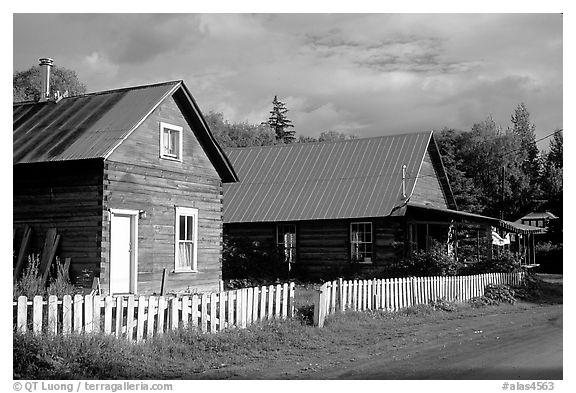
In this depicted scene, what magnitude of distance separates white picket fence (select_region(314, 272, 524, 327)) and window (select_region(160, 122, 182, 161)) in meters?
5.89

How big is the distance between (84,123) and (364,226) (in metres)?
13.5

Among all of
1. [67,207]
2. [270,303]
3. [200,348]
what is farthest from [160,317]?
[67,207]

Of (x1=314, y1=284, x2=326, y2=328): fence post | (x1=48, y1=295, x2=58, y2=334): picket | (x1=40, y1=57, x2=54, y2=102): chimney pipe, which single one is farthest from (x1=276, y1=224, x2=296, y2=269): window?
(x1=48, y1=295, x2=58, y2=334): picket

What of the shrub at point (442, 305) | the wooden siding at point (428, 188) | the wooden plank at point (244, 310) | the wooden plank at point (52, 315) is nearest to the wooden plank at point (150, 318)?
the wooden plank at point (52, 315)

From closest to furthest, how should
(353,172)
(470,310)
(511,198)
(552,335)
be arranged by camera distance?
(552,335)
(470,310)
(353,172)
(511,198)

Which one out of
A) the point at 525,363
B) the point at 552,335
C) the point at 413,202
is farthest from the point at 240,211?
the point at 525,363

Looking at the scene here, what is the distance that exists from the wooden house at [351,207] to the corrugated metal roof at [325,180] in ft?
0.15

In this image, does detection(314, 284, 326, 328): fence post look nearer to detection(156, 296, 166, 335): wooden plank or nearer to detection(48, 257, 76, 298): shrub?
detection(156, 296, 166, 335): wooden plank

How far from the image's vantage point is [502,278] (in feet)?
80.7

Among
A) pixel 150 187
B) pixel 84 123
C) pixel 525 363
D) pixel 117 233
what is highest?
pixel 84 123

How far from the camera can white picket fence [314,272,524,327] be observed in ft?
53.2

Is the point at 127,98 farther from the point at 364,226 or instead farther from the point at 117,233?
the point at 364,226

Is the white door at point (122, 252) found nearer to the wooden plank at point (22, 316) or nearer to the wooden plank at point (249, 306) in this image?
the wooden plank at point (249, 306)

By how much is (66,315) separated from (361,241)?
1902cm
